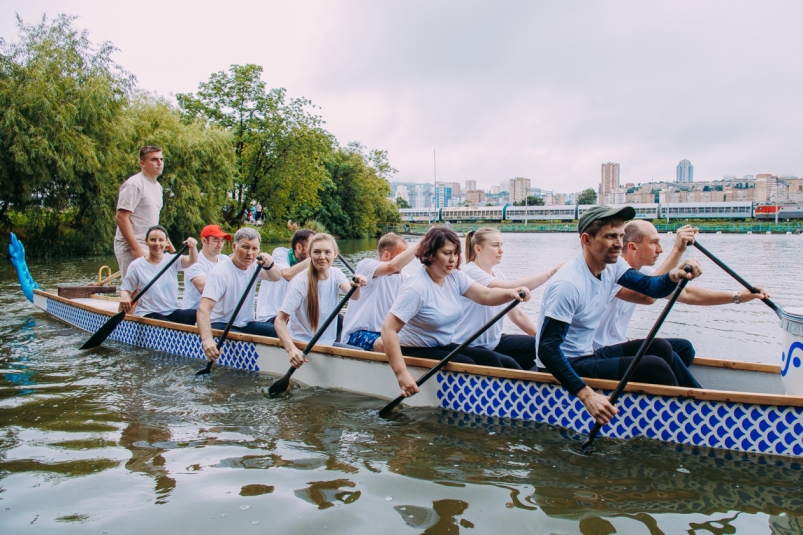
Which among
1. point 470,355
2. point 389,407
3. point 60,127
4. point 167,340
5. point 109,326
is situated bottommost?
point 389,407

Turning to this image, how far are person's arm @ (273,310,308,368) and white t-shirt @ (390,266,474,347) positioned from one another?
37.5 inches

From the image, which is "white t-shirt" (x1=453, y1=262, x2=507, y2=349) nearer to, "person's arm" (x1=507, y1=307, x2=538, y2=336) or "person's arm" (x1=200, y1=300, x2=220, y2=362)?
"person's arm" (x1=507, y1=307, x2=538, y2=336)

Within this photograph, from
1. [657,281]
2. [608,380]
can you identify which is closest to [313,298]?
[608,380]

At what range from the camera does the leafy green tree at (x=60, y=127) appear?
17078 millimetres

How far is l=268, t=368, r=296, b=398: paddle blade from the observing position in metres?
5.15

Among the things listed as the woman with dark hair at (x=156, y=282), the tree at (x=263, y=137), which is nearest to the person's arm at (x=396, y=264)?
the woman with dark hair at (x=156, y=282)

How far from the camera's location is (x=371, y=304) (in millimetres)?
5520

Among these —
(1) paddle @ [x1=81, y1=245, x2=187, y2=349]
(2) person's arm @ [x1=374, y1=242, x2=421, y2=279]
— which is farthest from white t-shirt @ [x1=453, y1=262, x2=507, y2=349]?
(1) paddle @ [x1=81, y1=245, x2=187, y2=349]

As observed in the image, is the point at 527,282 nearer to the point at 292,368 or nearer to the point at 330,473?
the point at 292,368

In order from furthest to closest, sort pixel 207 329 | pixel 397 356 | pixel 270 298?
1. pixel 270 298
2. pixel 207 329
3. pixel 397 356

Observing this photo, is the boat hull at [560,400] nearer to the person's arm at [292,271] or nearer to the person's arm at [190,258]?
the person's arm at [292,271]

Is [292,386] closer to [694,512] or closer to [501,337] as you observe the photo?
[501,337]

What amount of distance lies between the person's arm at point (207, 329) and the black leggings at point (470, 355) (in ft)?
6.38

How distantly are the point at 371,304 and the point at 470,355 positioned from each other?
127 cm
